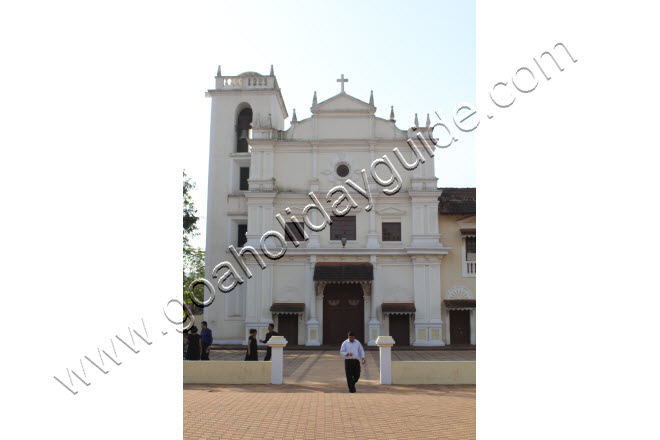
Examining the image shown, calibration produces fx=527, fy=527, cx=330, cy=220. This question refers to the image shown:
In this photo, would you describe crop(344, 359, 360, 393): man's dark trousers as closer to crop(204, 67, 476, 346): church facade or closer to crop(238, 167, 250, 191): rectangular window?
crop(204, 67, 476, 346): church facade

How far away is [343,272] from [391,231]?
10.2ft

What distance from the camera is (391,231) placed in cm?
2417

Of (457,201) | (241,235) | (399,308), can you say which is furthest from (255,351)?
(457,201)

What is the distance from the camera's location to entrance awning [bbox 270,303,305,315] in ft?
74.5

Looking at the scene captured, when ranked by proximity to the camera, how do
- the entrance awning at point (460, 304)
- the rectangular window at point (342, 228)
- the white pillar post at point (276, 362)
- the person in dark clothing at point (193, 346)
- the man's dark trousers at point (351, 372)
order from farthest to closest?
the rectangular window at point (342, 228), the entrance awning at point (460, 304), the person in dark clothing at point (193, 346), the white pillar post at point (276, 362), the man's dark trousers at point (351, 372)

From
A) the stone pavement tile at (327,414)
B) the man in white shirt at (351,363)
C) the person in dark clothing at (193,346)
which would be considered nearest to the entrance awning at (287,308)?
the person in dark clothing at (193,346)

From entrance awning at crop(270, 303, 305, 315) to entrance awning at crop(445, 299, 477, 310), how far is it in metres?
6.42

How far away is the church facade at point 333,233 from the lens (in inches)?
912

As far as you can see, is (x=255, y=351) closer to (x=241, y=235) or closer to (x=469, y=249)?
(x=241, y=235)

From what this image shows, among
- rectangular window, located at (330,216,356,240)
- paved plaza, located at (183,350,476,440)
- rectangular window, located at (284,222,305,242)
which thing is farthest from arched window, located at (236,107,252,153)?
paved plaza, located at (183,350,476,440)

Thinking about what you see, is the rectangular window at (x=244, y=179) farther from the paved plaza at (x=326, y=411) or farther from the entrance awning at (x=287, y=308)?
the paved plaza at (x=326, y=411)

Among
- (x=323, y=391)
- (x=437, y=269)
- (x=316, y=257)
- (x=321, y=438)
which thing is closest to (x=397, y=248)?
(x=437, y=269)

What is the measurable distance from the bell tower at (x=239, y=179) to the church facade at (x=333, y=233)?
0.05 metres

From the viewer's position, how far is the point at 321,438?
6.37 m
